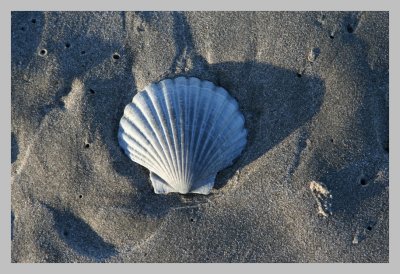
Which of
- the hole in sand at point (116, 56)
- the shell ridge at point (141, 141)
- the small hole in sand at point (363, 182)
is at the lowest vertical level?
the small hole in sand at point (363, 182)

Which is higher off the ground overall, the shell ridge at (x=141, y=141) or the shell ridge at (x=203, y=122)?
the shell ridge at (x=203, y=122)

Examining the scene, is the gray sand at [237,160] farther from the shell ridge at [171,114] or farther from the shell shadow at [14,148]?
the shell ridge at [171,114]

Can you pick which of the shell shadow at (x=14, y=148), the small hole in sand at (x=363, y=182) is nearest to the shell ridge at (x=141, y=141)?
the shell shadow at (x=14, y=148)

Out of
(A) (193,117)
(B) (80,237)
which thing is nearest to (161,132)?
(A) (193,117)

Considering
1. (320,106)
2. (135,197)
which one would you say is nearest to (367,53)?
(320,106)

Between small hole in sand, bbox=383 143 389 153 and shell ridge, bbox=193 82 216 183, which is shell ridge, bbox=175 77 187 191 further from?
small hole in sand, bbox=383 143 389 153

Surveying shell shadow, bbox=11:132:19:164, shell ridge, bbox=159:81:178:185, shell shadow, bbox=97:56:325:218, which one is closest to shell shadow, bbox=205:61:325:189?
shell shadow, bbox=97:56:325:218

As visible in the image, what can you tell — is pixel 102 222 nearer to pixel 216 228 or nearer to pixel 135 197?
pixel 135 197
